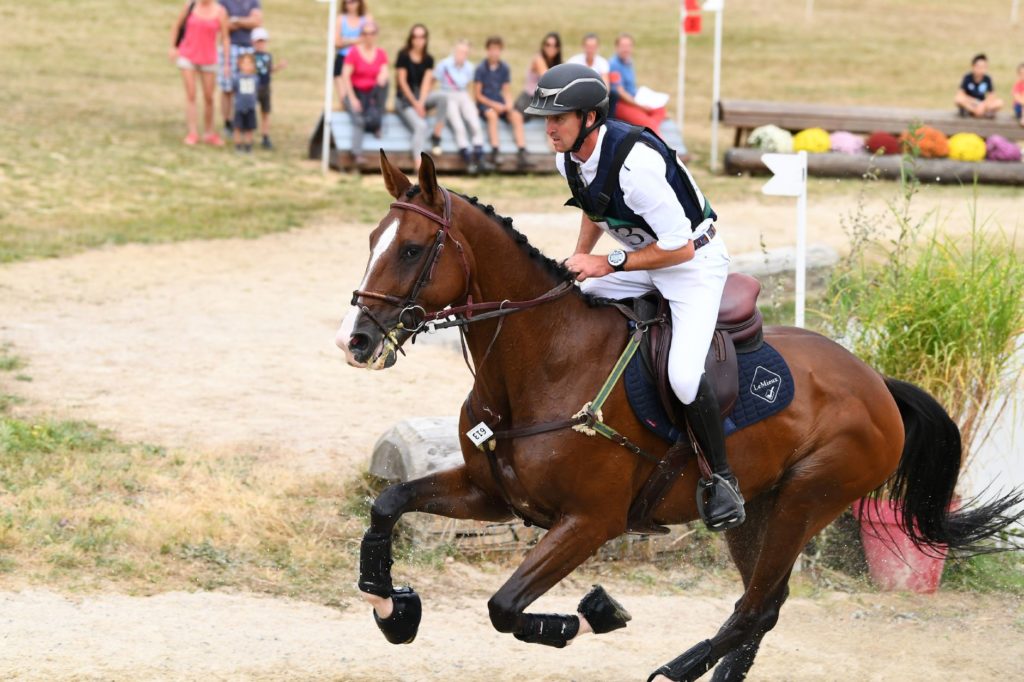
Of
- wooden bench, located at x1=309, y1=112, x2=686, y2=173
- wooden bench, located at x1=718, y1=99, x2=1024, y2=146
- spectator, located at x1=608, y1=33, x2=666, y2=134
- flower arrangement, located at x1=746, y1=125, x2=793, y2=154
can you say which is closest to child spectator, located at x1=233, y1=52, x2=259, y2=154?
wooden bench, located at x1=309, y1=112, x2=686, y2=173

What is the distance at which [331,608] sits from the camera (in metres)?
6.64

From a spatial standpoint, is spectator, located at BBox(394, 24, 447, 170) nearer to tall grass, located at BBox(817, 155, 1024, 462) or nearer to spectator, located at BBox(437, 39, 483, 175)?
spectator, located at BBox(437, 39, 483, 175)

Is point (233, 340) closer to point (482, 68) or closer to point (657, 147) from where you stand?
point (657, 147)

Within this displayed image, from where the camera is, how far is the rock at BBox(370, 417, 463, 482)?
7262 mm

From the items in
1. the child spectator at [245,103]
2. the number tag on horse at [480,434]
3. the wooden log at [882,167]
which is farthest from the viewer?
the wooden log at [882,167]

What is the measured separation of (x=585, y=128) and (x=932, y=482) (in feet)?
9.14

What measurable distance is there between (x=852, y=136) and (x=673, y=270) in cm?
1666

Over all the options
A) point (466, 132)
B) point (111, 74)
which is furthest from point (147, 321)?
point (111, 74)

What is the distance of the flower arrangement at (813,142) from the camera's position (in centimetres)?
2053

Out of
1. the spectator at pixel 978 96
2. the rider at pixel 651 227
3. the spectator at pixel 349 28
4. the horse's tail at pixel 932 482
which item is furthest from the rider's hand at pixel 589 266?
the spectator at pixel 978 96

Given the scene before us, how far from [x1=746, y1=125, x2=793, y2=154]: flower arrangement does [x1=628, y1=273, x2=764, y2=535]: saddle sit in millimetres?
15398

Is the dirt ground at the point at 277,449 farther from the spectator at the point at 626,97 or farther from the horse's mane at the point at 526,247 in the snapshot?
the spectator at the point at 626,97

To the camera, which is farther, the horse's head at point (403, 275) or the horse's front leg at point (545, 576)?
the horse's front leg at point (545, 576)

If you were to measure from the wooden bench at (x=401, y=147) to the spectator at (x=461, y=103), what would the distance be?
208 millimetres
